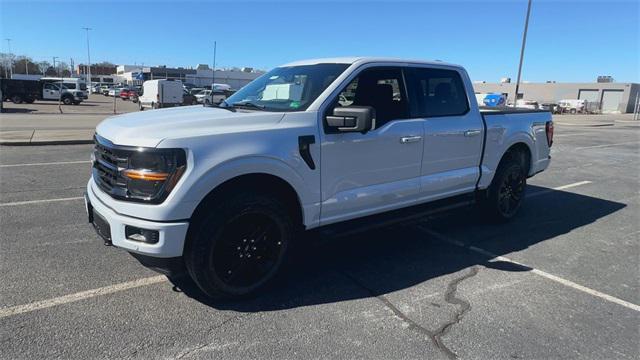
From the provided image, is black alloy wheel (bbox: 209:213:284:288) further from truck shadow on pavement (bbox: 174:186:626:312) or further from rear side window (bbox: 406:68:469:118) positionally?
rear side window (bbox: 406:68:469:118)

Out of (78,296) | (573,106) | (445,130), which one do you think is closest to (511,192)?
(445,130)

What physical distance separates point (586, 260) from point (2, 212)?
6.88 m

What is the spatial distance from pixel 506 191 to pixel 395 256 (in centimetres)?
220

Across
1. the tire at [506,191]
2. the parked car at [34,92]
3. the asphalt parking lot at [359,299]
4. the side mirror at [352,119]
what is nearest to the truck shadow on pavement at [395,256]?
the asphalt parking lot at [359,299]

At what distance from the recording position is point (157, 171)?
10.4 feet

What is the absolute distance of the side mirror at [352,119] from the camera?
3.68m

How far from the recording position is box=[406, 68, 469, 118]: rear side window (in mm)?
4754

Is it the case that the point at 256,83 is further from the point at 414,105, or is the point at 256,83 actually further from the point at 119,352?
the point at 119,352

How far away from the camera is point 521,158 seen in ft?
20.5

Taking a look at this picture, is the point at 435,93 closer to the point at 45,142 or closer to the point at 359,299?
the point at 359,299

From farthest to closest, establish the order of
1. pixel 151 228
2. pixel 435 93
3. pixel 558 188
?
pixel 558 188, pixel 435 93, pixel 151 228

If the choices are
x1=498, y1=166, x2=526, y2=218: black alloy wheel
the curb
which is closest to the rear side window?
x1=498, y1=166, x2=526, y2=218: black alloy wheel

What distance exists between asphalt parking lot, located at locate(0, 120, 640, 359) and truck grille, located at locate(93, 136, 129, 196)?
89 centimetres

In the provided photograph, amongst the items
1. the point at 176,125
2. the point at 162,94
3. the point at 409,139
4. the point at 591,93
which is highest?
the point at 591,93
